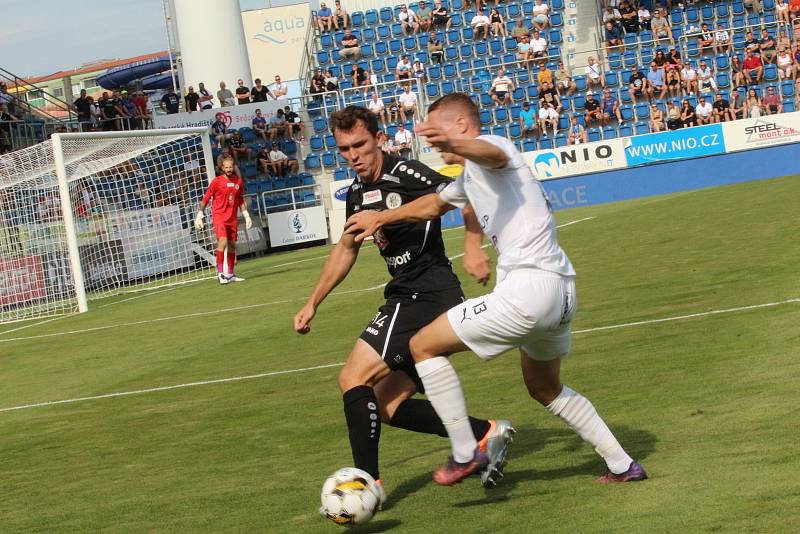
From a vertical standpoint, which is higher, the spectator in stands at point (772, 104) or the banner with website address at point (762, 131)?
the spectator in stands at point (772, 104)

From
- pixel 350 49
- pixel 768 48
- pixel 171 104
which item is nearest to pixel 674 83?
pixel 768 48

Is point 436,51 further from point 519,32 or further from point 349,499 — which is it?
point 349,499

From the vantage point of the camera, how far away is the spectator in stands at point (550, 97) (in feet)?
115

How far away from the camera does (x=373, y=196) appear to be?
21.3 feet

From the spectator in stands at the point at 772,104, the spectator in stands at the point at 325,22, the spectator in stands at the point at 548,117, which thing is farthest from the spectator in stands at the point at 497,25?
the spectator in stands at the point at 772,104

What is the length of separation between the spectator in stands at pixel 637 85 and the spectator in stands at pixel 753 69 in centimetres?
290

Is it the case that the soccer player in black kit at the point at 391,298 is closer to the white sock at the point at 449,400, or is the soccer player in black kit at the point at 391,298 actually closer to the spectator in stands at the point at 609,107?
the white sock at the point at 449,400

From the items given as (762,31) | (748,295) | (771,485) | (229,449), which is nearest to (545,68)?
(762,31)

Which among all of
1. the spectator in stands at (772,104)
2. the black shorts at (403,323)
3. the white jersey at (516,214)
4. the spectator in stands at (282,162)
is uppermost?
the spectator in stands at (282,162)

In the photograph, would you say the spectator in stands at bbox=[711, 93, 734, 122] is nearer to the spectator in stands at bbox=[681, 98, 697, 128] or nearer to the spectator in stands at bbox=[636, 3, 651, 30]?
the spectator in stands at bbox=[681, 98, 697, 128]

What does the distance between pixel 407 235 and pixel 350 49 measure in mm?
35779

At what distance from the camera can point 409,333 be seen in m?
6.04

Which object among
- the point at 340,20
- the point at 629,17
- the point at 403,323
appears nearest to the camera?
the point at 403,323

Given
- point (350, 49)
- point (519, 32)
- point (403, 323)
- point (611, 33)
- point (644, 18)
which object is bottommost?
point (403, 323)
